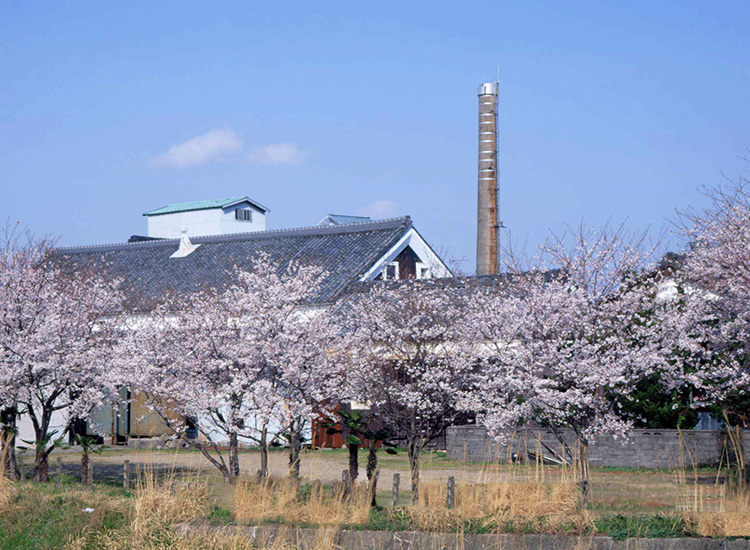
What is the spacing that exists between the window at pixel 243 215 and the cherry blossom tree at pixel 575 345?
44722 millimetres

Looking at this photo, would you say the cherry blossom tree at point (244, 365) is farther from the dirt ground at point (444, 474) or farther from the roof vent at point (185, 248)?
the roof vent at point (185, 248)

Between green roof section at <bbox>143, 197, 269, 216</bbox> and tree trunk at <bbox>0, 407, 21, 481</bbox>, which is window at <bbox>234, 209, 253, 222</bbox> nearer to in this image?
green roof section at <bbox>143, 197, 269, 216</bbox>

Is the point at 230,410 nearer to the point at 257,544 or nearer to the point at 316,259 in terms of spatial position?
the point at 257,544

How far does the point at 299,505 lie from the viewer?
1285cm

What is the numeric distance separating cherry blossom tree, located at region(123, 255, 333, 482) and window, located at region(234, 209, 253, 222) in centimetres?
4479

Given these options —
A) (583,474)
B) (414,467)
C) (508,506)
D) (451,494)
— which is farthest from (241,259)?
(508,506)

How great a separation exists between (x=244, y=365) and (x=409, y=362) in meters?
3.80

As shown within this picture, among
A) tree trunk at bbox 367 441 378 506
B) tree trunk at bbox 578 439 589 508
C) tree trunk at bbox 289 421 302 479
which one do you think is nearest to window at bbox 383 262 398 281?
tree trunk at bbox 289 421 302 479

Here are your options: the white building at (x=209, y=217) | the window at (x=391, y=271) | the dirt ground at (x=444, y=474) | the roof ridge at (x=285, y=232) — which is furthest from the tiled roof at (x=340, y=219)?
the dirt ground at (x=444, y=474)

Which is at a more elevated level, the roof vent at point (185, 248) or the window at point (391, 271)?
the roof vent at point (185, 248)

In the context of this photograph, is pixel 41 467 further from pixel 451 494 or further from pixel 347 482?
pixel 451 494

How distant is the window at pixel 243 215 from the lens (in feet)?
202

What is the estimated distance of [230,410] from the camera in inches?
628

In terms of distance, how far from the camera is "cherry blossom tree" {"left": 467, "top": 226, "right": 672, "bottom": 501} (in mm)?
16172
